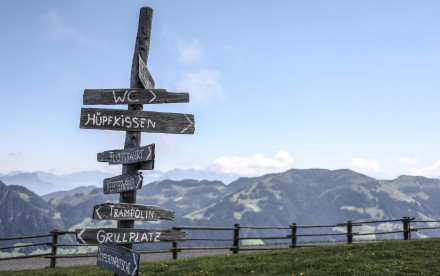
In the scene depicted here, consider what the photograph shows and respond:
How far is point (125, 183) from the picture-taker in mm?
6090

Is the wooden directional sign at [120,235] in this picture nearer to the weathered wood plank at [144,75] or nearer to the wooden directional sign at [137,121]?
the wooden directional sign at [137,121]

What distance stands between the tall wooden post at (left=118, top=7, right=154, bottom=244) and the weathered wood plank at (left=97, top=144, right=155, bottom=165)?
0.47 ft

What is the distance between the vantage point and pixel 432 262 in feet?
36.7

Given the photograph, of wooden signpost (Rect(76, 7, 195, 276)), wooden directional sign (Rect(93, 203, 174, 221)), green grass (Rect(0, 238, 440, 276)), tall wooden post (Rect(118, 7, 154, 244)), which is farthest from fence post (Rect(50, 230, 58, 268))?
wooden directional sign (Rect(93, 203, 174, 221))

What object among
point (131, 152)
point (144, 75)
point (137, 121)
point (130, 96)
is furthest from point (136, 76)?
point (131, 152)

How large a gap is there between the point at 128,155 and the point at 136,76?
1.47 meters

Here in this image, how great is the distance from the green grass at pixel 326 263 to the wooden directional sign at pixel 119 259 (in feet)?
20.0

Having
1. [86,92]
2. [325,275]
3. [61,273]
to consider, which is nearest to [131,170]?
[86,92]

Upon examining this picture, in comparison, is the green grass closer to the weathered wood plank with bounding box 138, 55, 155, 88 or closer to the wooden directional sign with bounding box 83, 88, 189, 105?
the wooden directional sign with bounding box 83, 88, 189, 105

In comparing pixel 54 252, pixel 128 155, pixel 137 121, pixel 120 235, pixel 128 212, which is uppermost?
pixel 137 121

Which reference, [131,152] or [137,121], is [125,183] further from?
[137,121]

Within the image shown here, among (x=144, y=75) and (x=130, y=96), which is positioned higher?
(x=144, y=75)

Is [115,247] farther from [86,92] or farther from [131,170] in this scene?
[86,92]

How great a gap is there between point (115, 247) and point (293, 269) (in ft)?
23.3
